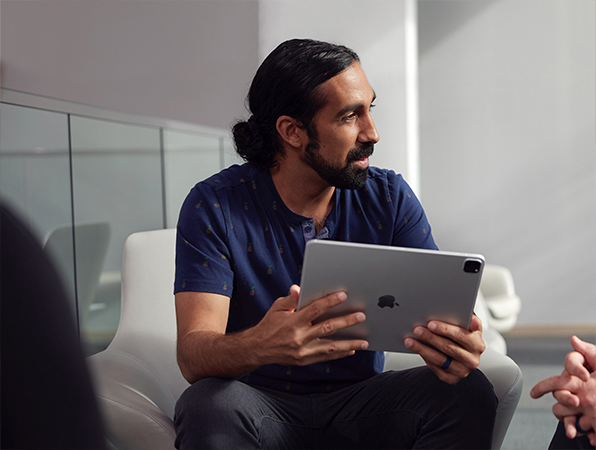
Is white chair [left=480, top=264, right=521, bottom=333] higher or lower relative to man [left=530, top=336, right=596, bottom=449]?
lower

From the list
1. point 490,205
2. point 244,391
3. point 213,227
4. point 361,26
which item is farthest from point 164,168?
point 490,205

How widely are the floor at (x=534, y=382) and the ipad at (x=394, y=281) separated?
1.34 meters

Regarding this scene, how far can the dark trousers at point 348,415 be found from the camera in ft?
3.35

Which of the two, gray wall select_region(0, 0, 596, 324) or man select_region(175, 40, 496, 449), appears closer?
man select_region(175, 40, 496, 449)

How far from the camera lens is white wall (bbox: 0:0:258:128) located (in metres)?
3.07

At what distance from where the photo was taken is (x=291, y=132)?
4.75ft

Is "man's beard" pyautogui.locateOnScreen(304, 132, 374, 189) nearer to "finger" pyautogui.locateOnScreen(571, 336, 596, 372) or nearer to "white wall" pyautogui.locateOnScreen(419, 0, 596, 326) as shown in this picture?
"finger" pyautogui.locateOnScreen(571, 336, 596, 372)

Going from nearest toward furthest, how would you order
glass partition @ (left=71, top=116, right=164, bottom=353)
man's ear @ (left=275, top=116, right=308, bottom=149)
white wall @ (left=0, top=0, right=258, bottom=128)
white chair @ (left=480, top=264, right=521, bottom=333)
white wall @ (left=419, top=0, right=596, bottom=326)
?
man's ear @ (left=275, top=116, right=308, bottom=149) → glass partition @ (left=71, top=116, right=164, bottom=353) → white chair @ (left=480, top=264, right=521, bottom=333) → white wall @ (left=0, top=0, right=258, bottom=128) → white wall @ (left=419, top=0, right=596, bottom=326)

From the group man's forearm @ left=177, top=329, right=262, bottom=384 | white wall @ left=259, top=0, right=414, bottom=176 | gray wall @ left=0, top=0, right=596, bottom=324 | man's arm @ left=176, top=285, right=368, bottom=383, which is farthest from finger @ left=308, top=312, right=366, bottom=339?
gray wall @ left=0, top=0, right=596, bottom=324

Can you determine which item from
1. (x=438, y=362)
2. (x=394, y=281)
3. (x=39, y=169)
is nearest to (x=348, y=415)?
(x=438, y=362)

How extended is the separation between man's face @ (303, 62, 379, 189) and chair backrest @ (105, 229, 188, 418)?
0.54 meters

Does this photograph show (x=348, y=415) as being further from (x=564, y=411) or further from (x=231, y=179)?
(x=231, y=179)

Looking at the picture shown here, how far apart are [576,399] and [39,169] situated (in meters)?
2.00

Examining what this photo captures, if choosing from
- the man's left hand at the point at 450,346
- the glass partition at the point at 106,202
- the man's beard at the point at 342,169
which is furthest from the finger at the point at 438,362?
the glass partition at the point at 106,202
